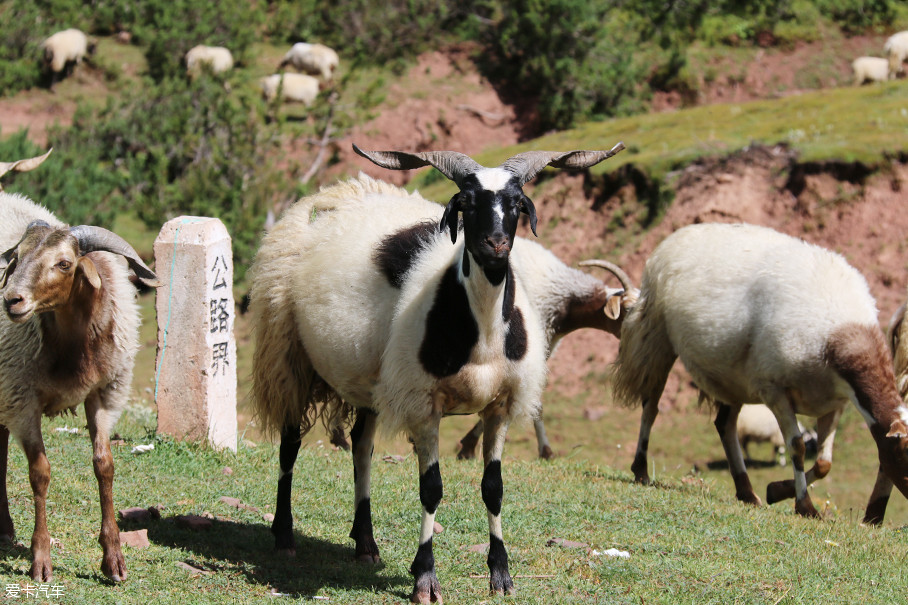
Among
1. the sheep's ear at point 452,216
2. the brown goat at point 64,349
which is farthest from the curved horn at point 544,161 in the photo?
the brown goat at point 64,349

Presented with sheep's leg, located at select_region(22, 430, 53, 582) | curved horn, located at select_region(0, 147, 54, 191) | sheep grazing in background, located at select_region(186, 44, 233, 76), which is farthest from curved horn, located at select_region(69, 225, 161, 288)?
sheep grazing in background, located at select_region(186, 44, 233, 76)

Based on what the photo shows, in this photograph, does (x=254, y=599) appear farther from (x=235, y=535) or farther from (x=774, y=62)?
(x=774, y=62)

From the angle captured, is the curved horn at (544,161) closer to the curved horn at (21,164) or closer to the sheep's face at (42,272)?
the sheep's face at (42,272)

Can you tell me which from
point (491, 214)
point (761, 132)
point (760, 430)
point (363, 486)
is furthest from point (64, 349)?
point (761, 132)

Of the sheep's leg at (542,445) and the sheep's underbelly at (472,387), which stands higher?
the sheep's underbelly at (472,387)

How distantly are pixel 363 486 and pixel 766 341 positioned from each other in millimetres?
4057

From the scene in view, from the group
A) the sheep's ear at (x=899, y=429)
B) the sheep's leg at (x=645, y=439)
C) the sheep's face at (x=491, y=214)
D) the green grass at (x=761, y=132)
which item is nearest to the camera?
the sheep's face at (x=491, y=214)

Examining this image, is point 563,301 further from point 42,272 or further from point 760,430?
point 42,272

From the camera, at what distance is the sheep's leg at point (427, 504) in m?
5.39

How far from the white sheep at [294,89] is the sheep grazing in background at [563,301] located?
63.8 ft

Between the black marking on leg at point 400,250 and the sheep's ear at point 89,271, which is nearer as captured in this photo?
the sheep's ear at point 89,271

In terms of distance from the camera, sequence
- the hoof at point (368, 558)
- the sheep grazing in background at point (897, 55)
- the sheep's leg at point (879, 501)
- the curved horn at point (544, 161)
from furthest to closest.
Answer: the sheep grazing in background at point (897, 55) < the sheep's leg at point (879, 501) < the hoof at point (368, 558) < the curved horn at point (544, 161)

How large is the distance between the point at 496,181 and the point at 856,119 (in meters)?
16.1

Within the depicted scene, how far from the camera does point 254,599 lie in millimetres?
5309
